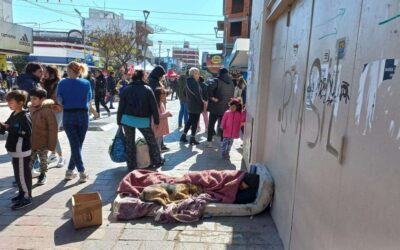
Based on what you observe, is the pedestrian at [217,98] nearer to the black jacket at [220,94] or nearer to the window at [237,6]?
the black jacket at [220,94]

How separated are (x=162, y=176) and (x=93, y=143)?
3850mm

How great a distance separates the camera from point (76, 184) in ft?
17.4

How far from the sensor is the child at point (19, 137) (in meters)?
4.19

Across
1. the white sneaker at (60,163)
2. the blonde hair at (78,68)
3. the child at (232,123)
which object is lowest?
the white sneaker at (60,163)

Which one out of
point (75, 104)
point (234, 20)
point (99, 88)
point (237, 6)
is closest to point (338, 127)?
point (75, 104)

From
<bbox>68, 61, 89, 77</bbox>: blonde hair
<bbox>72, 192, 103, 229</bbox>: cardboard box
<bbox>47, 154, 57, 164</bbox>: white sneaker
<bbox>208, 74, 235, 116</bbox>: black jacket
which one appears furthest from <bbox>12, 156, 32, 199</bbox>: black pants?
<bbox>208, 74, 235, 116</bbox>: black jacket

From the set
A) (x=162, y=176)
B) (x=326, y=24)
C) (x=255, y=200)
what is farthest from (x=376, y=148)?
(x=162, y=176)

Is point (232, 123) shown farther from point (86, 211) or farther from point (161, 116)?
point (86, 211)

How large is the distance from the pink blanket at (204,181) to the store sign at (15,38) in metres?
18.4

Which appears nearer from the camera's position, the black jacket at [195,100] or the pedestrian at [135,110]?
the pedestrian at [135,110]

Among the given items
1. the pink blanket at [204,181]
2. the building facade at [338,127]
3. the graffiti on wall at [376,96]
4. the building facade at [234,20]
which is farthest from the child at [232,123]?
the building facade at [234,20]

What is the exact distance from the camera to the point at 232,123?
22.7 ft

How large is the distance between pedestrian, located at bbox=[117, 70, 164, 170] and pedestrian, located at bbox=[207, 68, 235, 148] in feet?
8.25

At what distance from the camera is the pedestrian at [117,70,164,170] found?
5.80 metres
